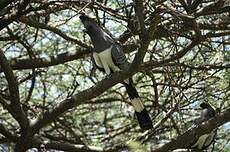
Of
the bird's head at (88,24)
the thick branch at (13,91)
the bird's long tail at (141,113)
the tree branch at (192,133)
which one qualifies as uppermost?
the bird's head at (88,24)

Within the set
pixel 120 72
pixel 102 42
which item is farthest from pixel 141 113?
pixel 120 72

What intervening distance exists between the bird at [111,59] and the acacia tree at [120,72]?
10 cm

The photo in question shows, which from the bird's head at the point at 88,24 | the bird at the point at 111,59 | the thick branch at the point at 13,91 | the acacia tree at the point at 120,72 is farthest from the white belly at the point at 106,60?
the thick branch at the point at 13,91

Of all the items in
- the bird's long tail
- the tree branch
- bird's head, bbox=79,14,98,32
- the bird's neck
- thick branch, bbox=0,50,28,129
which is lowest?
the tree branch

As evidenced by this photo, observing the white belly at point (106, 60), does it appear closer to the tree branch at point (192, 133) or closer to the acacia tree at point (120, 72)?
the acacia tree at point (120, 72)

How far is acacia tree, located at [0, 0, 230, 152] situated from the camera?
335 cm

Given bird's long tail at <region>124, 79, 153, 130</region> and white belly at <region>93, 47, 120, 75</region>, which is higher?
white belly at <region>93, 47, 120, 75</region>

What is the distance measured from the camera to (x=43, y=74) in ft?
17.6

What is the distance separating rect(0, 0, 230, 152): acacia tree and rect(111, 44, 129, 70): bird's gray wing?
78mm

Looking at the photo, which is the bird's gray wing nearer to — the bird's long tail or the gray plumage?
the gray plumage

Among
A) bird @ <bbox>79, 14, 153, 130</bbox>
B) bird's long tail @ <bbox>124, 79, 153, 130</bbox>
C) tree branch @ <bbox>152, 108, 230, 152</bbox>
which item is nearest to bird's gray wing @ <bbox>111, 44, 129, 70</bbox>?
bird @ <bbox>79, 14, 153, 130</bbox>

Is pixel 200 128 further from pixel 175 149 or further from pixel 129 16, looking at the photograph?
pixel 129 16

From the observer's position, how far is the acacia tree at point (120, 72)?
11.0ft

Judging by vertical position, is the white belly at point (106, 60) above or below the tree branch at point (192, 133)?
above
